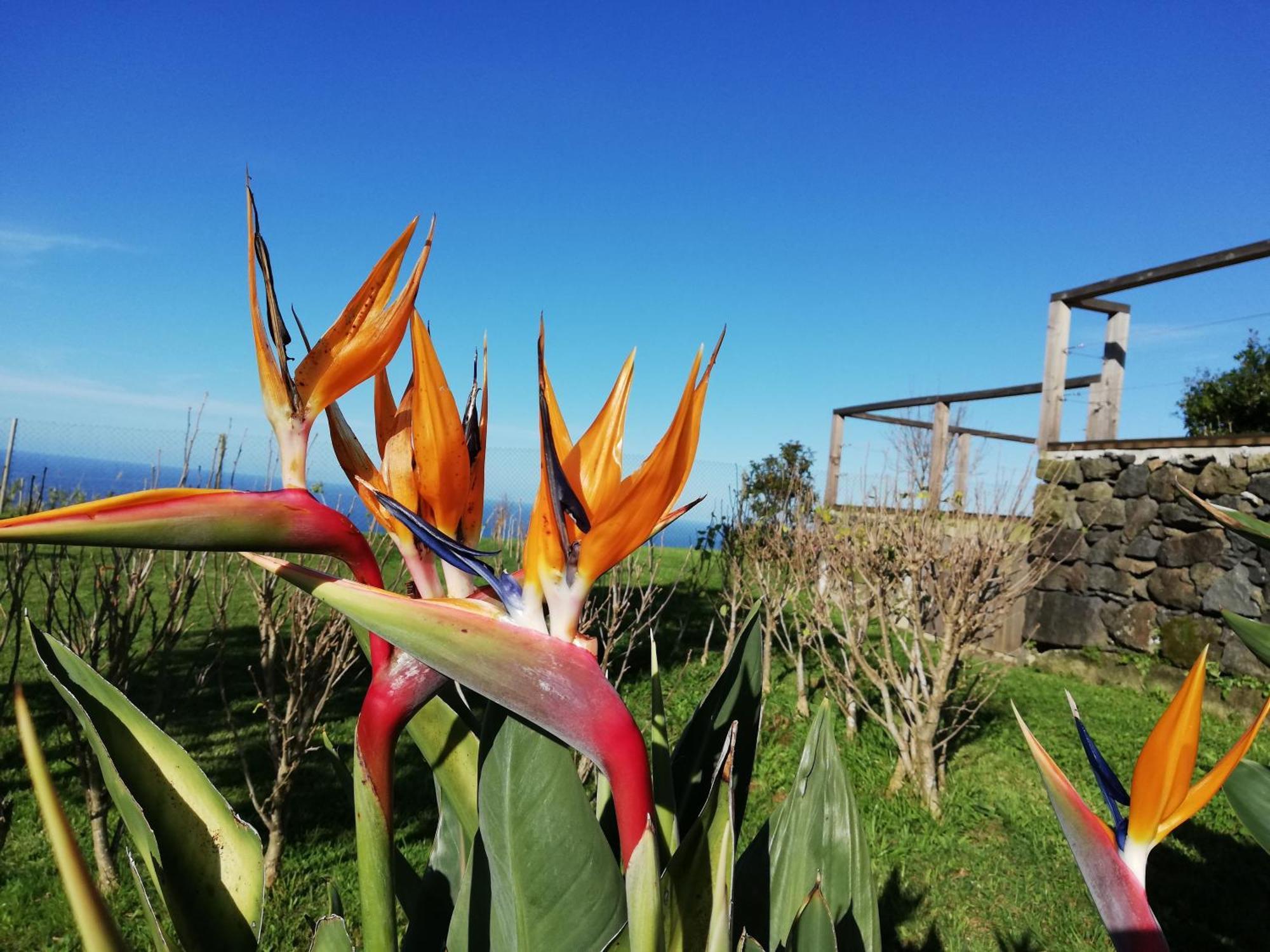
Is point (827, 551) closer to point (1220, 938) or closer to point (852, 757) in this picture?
point (852, 757)

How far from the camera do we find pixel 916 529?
3809 millimetres

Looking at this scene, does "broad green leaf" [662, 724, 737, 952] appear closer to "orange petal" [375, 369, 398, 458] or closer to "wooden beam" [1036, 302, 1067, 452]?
"orange petal" [375, 369, 398, 458]

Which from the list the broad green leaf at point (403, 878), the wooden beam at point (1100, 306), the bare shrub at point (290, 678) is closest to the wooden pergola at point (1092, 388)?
the wooden beam at point (1100, 306)

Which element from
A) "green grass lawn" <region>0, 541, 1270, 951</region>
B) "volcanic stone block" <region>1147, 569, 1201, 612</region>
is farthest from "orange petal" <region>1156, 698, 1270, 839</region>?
"volcanic stone block" <region>1147, 569, 1201, 612</region>

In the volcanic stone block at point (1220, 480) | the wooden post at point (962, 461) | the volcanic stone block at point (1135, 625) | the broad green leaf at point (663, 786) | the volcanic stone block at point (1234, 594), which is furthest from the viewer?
the wooden post at point (962, 461)

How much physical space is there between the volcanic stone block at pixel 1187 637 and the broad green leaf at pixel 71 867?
17.2 ft

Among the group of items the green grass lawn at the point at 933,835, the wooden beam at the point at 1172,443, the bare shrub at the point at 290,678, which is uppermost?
the wooden beam at the point at 1172,443

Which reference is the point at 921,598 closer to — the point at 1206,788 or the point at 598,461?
the point at 1206,788

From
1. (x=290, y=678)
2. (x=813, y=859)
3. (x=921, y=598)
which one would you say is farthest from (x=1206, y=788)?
(x=921, y=598)

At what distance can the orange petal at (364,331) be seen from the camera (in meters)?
0.51

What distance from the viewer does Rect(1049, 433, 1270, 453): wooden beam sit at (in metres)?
4.35

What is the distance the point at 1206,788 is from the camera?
1.73 ft

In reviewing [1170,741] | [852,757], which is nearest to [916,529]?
[852,757]

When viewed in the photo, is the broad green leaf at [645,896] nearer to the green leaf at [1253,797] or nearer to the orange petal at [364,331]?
the orange petal at [364,331]
